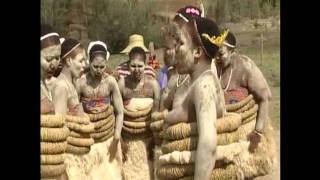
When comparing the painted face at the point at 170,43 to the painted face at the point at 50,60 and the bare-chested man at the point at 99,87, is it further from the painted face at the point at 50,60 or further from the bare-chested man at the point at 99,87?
the painted face at the point at 50,60

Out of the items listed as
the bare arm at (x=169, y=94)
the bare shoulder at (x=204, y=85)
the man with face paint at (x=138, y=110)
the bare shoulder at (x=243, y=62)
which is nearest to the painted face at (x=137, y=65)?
the man with face paint at (x=138, y=110)

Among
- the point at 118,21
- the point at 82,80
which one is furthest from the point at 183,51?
the point at 82,80

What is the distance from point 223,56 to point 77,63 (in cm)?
54

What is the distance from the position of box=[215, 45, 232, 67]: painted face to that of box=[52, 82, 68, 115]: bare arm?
1.87 ft

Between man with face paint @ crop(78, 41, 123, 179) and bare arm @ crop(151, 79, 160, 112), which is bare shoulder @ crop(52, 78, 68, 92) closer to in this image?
man with face paint @ crop(78, 41, 123, 179)

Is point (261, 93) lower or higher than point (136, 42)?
lower

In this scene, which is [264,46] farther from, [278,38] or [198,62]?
[198,62]

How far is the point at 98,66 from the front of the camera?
129 inches

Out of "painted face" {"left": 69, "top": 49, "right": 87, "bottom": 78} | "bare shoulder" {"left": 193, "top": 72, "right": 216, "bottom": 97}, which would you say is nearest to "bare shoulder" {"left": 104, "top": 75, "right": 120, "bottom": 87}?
"painted face" {"left": 69, "top": 49, "right": 87, "bottom": 78}

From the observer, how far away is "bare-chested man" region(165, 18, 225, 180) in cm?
314

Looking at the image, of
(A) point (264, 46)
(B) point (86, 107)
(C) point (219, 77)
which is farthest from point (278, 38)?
(B) point (86, 107)

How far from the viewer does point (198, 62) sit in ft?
10.5

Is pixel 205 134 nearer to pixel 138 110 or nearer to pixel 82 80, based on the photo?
pixel 138 110

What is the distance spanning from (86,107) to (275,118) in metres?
0.70
